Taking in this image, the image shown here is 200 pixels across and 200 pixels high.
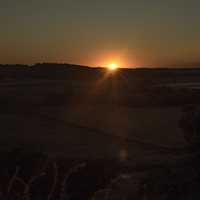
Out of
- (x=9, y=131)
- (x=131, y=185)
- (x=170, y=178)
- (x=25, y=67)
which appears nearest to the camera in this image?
(x=170, y=178)

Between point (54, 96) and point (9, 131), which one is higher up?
point (54, 96)

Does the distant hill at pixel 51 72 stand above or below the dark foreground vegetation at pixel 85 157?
above

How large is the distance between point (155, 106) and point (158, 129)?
10.2 meters

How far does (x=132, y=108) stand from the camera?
28.8m

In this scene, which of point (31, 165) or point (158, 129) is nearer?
point (31, 165)

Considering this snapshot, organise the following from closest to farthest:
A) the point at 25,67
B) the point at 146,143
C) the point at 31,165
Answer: the point at 31,165
the point at 146,143
the point at 25,67

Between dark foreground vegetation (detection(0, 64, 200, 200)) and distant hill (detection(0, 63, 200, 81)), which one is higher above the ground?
distant hill (detection(0, 63, 200, 81))

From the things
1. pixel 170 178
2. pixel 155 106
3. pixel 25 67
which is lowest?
pixel 170 178

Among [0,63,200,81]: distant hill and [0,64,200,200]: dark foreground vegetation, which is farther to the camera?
A: [0,63,200,81]: distant hill

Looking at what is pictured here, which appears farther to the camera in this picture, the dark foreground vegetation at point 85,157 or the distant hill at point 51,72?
the distant hill at point 51,72

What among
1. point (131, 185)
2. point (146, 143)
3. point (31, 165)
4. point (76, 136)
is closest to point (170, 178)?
point (131, 185)

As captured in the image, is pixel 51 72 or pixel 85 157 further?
pixel 51 72

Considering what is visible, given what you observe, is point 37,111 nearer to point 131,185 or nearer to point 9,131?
point 9,131

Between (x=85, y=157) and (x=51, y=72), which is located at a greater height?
(x=51, y=72)
